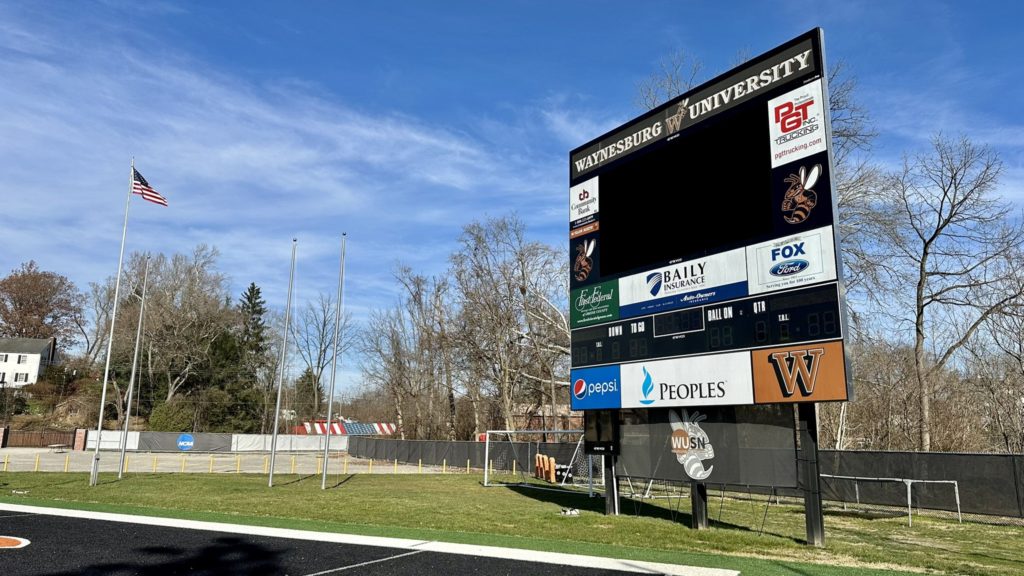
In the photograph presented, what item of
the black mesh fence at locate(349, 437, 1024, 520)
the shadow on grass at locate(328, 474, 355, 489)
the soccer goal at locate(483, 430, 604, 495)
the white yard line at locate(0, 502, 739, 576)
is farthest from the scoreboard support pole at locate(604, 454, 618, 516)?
the shadow on grass at locate(328, 474, 355, 489)

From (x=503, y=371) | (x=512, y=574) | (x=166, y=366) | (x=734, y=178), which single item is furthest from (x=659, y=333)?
(x=166, y=366)

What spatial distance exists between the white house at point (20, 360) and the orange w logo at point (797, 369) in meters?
96.3

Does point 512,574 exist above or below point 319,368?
below

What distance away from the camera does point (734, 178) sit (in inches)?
563

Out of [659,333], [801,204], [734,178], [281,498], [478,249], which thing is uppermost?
[478,249]

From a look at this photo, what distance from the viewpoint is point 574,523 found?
16297mm

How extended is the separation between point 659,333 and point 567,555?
5.84 meters

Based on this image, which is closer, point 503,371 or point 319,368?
point 503,371

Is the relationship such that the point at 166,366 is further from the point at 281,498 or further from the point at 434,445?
the point at 281,498

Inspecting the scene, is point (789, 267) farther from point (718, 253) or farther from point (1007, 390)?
point (1007, 390)

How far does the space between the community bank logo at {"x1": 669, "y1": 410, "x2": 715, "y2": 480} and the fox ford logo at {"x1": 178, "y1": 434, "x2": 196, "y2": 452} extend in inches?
2009

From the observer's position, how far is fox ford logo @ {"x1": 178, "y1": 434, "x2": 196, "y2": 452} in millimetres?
54344

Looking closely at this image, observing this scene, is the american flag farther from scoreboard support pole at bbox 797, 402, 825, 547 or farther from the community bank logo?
scoreboard support pole at bbox 797, 402, 825, 547

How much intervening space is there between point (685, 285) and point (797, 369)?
10.7ft
